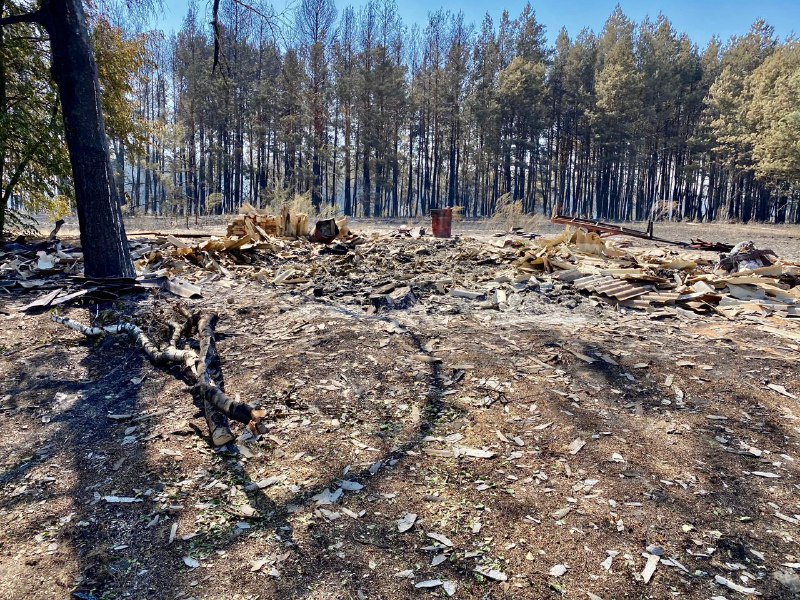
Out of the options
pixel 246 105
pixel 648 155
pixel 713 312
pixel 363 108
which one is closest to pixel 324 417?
pixel 713 312

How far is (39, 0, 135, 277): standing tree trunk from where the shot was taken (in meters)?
5.73

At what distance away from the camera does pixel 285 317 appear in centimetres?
542

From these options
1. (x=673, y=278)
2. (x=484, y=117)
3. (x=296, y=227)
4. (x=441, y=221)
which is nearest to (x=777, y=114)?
(x=484, y=117)

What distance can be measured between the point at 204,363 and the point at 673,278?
671cm

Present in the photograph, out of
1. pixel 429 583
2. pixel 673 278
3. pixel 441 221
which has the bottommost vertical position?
pixel 429 583

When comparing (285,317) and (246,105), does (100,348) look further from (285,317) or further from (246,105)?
(246,105)

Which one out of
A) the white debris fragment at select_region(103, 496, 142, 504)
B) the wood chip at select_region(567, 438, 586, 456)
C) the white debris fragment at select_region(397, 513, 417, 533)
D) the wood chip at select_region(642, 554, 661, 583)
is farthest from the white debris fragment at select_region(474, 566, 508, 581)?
the white debris fragment at select_region(103, 496, 142, 504)

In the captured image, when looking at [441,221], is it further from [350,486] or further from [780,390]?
[350,486]

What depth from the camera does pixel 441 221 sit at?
13031 mm

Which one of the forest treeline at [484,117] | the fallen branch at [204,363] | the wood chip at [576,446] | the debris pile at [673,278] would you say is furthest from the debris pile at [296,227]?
the forest treeline at [484,117]

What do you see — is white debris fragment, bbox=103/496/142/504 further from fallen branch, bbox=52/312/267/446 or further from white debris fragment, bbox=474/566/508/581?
white debris fragment, bbox=474/566/508/581

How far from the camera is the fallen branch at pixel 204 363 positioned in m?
2.97

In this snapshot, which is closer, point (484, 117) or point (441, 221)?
point (441, 221)

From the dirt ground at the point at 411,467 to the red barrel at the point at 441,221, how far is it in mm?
8272
